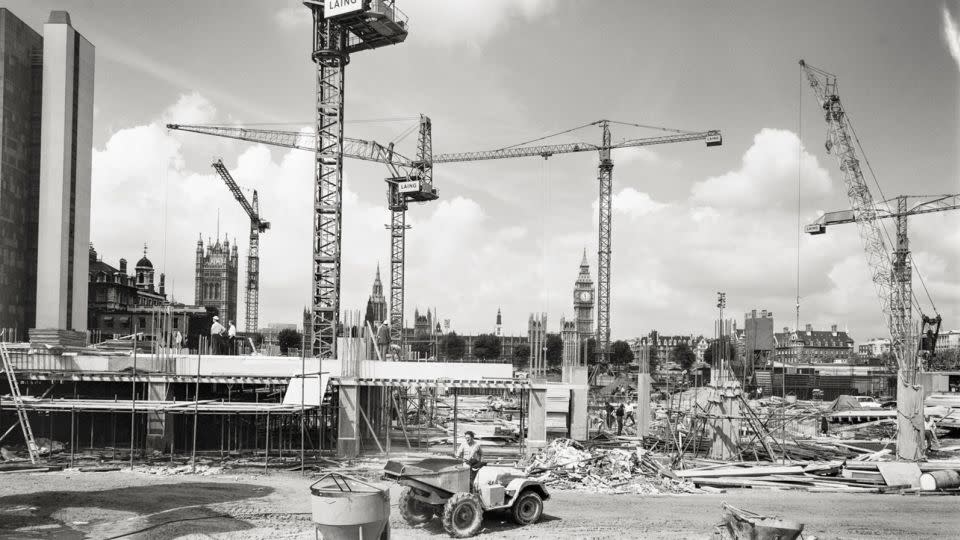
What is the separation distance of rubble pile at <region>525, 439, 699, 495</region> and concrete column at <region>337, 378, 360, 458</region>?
249 inches

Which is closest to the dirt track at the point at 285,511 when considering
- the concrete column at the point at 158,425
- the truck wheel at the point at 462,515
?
the truck wheel at the point at 462,515

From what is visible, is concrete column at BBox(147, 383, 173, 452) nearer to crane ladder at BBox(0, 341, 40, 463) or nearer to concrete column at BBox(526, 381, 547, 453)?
crane ladder at BBox(0, 341, 40, 463)

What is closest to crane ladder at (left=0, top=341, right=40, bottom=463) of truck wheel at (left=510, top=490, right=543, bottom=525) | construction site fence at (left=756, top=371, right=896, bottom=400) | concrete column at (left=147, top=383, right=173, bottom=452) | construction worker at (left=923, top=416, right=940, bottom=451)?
concrete column at (left=147, top=383, right=173, bottom=452)

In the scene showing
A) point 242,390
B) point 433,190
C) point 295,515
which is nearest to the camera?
point 295,515

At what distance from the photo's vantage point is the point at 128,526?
1641cm

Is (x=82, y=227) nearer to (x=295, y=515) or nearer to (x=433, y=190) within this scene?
(x=433, y=190)

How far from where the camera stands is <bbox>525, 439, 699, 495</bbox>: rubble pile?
2186 cm

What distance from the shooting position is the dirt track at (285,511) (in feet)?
53.6

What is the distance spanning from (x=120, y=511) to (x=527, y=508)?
930cm

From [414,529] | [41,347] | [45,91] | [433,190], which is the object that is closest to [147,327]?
[433,190]

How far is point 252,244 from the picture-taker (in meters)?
151

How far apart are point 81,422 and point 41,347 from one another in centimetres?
464

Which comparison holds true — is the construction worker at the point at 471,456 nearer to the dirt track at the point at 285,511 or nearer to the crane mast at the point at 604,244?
the dirt track at the point at 285,511

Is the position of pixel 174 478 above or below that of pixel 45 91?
below
